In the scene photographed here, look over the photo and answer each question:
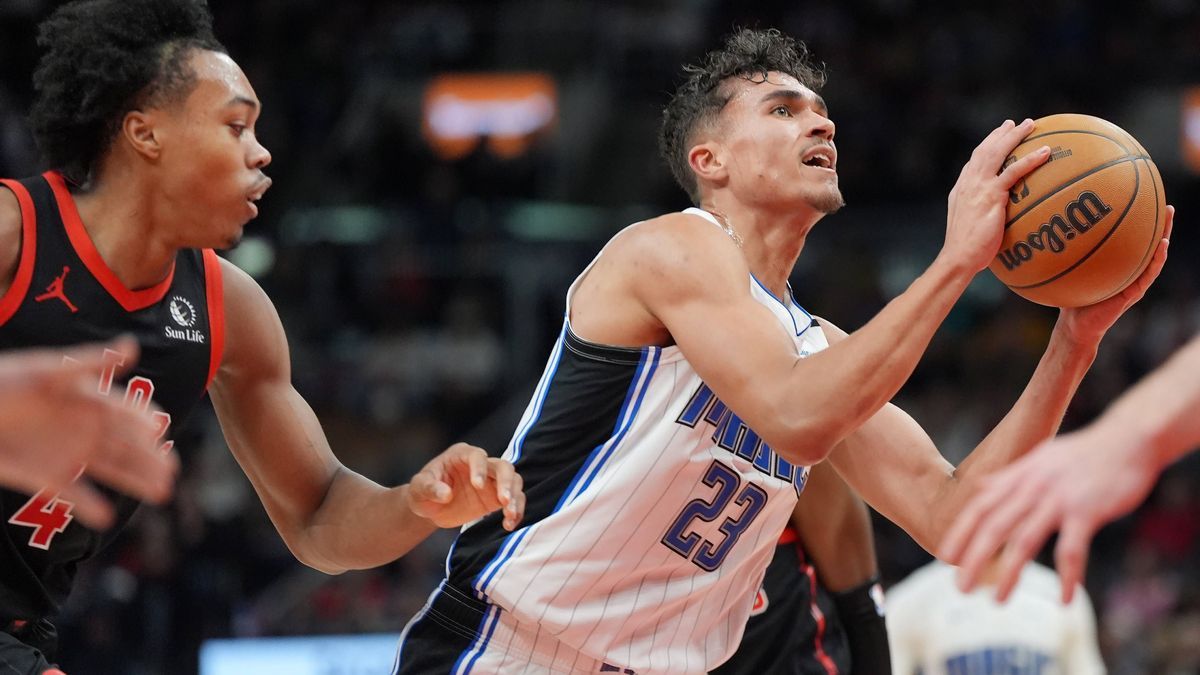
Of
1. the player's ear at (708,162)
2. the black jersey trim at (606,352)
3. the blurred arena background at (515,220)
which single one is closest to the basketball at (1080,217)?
the player's ear at (708,162)

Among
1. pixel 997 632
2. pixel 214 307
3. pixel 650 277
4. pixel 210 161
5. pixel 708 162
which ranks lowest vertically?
pixel 997 632

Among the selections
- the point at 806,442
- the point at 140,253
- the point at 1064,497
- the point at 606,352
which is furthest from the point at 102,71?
the point at 1064,497

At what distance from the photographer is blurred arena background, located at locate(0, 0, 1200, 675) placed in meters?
10.3

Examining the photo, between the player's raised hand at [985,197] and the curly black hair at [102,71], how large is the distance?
1.99 metres

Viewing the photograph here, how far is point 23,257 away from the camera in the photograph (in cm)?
355

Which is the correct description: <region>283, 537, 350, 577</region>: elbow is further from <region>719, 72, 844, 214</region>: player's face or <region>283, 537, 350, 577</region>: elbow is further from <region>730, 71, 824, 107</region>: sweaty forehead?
<region>730, 71, 824, 107</region>: sweaty forehead

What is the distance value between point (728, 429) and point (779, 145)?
84 centimetres

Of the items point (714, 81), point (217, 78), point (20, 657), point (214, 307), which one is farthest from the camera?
point (714, 81)

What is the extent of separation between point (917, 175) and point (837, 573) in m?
10.0

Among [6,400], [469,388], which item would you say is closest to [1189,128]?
[469,388]

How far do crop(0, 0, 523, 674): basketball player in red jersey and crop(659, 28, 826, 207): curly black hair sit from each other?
1267 millimetres

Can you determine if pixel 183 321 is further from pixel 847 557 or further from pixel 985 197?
pixel 847 557

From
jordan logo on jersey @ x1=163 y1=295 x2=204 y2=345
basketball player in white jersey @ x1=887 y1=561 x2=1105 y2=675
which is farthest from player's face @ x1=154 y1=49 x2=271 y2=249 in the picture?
basketball player in white jersey @ x1=887 y1=561 x2=1105 y2=675

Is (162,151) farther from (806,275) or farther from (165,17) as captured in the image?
(806,275)
